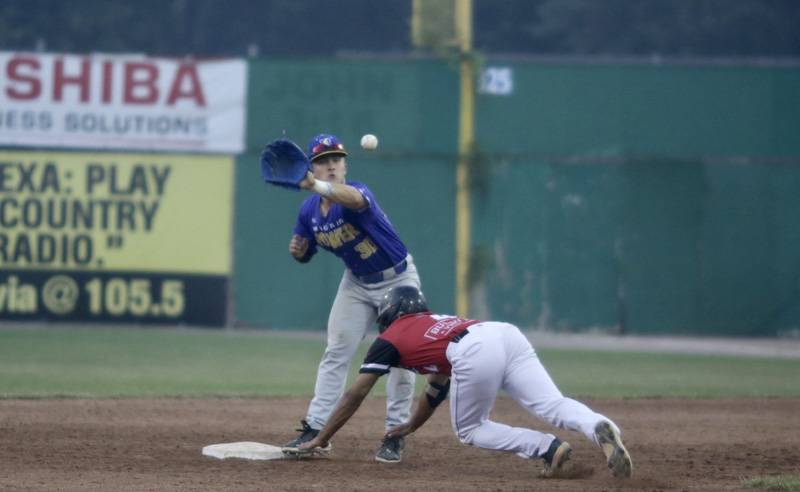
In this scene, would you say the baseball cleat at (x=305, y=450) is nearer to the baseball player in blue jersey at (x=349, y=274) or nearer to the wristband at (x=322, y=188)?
the baseball player in blue jersey at (x=349, y=274)

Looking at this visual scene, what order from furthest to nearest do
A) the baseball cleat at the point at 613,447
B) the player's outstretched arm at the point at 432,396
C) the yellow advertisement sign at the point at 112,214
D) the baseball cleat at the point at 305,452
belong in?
1. the yellow advertisement sign at the point at 112,214
2. the baseball cleat at the point at 305,452
3. the player's outstretched arm at the point at 432,396
4. the baseball cleat at the point at 613,447

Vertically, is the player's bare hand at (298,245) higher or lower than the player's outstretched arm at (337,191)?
lower

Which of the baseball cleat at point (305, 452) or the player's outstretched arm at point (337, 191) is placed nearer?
the player's outstretched arm at point (337, 191)

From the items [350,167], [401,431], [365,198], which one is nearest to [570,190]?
[350,167]

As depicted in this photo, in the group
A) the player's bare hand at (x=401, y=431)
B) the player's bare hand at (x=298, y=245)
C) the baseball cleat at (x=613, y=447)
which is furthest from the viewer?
the player's bare hand at (x=298, y=245)

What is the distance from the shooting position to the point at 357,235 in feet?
25.2

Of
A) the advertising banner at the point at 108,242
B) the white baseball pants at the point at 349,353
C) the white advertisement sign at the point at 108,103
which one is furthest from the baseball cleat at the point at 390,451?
the white advertisement sign at the point at 108,103

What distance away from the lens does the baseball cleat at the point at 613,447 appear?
642 centimetres

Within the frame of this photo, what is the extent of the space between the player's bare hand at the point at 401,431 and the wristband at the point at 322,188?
4.72 ft

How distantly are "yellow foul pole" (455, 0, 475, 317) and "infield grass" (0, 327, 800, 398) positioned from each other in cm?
172

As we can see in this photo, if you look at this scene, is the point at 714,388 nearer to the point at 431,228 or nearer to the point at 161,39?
the point at 431,228

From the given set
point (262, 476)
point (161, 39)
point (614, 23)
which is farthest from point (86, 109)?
point (614, 23)

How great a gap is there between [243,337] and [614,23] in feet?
62.5

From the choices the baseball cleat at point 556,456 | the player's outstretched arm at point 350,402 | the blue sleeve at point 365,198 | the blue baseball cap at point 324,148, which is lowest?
the baseball cleat at point 556,456
